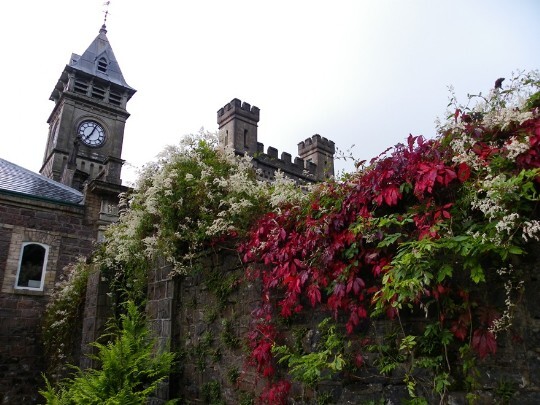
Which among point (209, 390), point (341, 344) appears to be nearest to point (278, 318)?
point (341, 344)

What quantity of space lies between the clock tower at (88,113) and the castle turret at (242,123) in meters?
15.7

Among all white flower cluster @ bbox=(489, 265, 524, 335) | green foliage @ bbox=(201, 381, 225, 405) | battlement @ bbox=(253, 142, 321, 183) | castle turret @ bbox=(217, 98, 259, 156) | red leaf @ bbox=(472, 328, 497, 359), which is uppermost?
castle turret @ bbox=(217, 98, 259, 156)

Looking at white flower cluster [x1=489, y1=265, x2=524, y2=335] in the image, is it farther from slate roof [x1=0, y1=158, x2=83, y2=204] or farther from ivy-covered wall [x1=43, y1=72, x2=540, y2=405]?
slate roof [x1=0, y1=158, x2=83, y2=204]

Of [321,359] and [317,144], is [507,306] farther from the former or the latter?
[317,144]

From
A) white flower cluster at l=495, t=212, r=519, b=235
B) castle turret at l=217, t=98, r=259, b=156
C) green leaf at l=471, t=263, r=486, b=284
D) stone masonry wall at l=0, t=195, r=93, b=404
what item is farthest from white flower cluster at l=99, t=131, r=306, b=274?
castle turret at l=217, t=98, r=259, b=156

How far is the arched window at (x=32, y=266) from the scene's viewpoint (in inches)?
504

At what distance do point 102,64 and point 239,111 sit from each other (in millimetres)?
25250

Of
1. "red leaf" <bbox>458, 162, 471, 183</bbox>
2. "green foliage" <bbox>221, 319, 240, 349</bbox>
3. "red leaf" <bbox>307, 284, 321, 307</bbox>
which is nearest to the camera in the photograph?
"red leaf" <bbox>458, 162, 471, 183</bbox>

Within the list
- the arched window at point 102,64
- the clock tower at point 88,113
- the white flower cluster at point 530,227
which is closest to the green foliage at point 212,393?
the white flower cluster at point 530,227

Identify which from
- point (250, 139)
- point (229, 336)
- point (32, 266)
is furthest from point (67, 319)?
point (250, 139)

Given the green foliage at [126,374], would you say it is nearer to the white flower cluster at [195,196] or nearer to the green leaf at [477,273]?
the white flower cluster at [195,196]

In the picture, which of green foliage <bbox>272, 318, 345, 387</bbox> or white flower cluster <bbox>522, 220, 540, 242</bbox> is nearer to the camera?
white flower cluster <bbox>522, 220, 540, 242</bbox>

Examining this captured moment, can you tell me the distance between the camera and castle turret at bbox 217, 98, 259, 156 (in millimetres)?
23964

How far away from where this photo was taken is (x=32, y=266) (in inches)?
516
